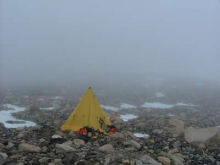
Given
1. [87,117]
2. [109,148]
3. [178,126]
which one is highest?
[87,117]

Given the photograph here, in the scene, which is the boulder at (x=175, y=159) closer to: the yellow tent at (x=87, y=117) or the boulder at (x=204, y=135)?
the boulder at (x=204, y=135)

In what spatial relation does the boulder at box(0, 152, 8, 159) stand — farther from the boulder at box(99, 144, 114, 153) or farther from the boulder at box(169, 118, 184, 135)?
the boulder at box(169, 118, 184, 135)

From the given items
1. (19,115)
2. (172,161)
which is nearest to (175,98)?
(19,115)

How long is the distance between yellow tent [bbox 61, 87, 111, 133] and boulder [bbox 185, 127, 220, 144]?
2685 millimetres

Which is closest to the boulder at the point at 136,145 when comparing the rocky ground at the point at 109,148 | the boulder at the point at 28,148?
the rocky ground at the point at 109,148

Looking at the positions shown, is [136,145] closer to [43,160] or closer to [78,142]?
[78,142]

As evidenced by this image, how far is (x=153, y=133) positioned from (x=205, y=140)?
214 centimetres

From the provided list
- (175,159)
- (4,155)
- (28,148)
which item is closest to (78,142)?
(28,148)

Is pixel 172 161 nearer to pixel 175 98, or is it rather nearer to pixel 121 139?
pixel 121 139

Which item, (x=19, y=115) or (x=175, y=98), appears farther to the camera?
(x=175, y=98)

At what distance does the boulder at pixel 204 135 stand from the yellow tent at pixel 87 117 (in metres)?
2.68

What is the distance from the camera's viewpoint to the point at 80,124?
29.6 ft

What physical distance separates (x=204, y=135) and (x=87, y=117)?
3.61 metres

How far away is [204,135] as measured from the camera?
804cm
